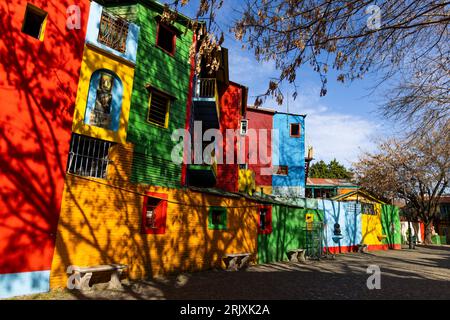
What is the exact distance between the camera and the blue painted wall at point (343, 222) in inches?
875

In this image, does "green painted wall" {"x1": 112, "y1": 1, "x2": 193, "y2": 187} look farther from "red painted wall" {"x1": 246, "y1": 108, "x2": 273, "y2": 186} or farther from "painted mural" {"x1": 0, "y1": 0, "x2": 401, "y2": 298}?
"red painted wall" {"x1": 246, "y1": 108, "x2": 273, "y2": 186}

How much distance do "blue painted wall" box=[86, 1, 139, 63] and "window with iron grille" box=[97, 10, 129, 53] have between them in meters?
0.16

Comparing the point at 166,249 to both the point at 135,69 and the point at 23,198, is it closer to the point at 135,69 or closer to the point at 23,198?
the point at 23,198

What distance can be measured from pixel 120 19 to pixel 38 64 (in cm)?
364

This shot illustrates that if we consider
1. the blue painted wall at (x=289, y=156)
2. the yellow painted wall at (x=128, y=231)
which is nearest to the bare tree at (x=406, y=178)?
the blue painted wall at (x=289, y=156)

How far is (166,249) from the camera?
37.0 feet

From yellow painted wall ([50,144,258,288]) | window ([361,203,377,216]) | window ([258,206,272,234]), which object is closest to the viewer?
yellow painted wall ([50,144,258,288])

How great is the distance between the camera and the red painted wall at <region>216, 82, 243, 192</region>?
59.0ft

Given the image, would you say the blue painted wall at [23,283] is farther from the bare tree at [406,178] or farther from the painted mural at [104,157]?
the bare tree at [406,178]

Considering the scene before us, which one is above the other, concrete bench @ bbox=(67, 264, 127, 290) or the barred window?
the barred window

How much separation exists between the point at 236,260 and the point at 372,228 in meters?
18.7

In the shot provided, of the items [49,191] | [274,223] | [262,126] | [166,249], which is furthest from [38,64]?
[262,126]

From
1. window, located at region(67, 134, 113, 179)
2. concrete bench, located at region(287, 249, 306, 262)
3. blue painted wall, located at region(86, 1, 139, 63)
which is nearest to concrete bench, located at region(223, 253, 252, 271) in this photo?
concrete bench, located at region(287, 249, 306, 262)

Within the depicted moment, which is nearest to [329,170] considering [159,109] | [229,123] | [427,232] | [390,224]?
[427,232]
